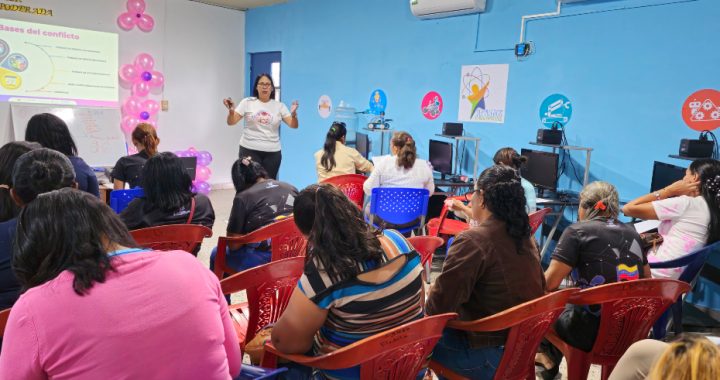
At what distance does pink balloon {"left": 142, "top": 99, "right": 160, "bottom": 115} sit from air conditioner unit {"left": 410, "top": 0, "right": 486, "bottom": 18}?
3.77 m

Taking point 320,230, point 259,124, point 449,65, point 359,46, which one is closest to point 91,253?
point 320,230

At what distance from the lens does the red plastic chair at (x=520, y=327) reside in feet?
5.34

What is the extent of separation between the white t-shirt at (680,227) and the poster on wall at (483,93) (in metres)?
2.25

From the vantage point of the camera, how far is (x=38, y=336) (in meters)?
1.02

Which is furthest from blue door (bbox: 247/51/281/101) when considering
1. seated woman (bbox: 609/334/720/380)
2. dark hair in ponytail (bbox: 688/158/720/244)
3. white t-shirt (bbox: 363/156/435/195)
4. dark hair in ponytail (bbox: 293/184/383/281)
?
seated woman (bbox: 609/334/720/380)

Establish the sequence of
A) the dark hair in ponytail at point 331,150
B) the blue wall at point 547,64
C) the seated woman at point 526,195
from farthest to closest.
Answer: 1. the dark hair in ponytail at point 331,150
2. the blue wall at point 547,64
3. the seated woman at point 526,195

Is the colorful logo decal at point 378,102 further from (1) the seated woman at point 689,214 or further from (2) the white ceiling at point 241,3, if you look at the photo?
(1) the seated woman at point 689,214

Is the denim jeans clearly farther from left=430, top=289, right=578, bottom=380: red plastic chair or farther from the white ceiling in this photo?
the white ceiling

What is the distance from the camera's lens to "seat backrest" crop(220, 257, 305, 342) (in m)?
1.69

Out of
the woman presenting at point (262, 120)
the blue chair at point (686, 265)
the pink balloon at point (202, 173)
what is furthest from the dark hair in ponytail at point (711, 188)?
the pink balloon at point (202, 173)

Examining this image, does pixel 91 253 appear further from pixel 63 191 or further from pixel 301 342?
pixel 301 342

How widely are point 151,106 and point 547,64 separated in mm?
5106

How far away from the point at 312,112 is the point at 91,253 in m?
6.19

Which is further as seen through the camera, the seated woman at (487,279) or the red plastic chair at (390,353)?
the seated woman at (487,279)
